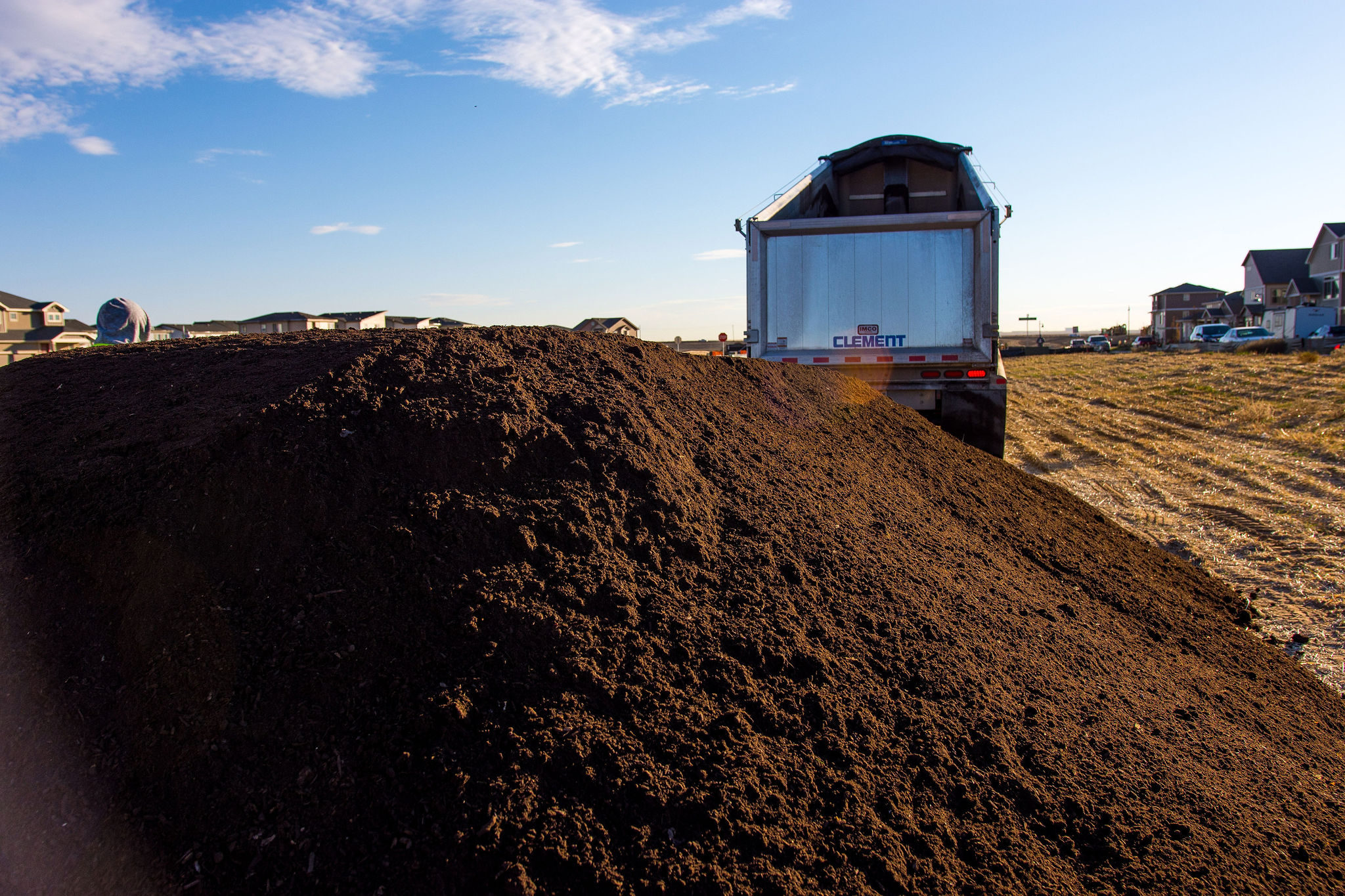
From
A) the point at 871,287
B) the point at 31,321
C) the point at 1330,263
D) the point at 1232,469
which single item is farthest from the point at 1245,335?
the point at 31,321

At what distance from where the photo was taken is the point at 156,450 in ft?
10.2

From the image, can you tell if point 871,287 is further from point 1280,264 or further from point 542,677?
point 1280,264

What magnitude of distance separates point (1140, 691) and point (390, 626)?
3.04m

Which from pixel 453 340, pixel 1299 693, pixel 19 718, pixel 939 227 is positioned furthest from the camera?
pixel 939 227

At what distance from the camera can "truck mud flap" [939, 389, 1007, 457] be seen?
8125mm

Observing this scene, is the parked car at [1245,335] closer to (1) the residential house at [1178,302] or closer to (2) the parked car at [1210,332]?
(2) the parked car at [1210,332]

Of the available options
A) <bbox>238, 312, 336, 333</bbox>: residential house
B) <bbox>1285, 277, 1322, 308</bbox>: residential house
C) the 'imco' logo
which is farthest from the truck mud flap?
<bbox>1285, 277, 1322, 308</bbox>: residential house

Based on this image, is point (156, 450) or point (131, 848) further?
point (156, 450)

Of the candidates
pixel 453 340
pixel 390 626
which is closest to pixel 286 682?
pixel 390 626

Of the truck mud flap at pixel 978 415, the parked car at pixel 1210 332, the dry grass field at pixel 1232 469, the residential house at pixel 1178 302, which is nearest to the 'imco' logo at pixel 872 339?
the truck mud flap at pixel 978 415

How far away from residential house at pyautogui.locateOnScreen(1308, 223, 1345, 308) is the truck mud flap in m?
54.5

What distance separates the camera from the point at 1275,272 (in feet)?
192

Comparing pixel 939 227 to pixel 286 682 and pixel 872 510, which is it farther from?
pixel 286 682

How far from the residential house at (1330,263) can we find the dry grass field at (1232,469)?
35815 millimetres
